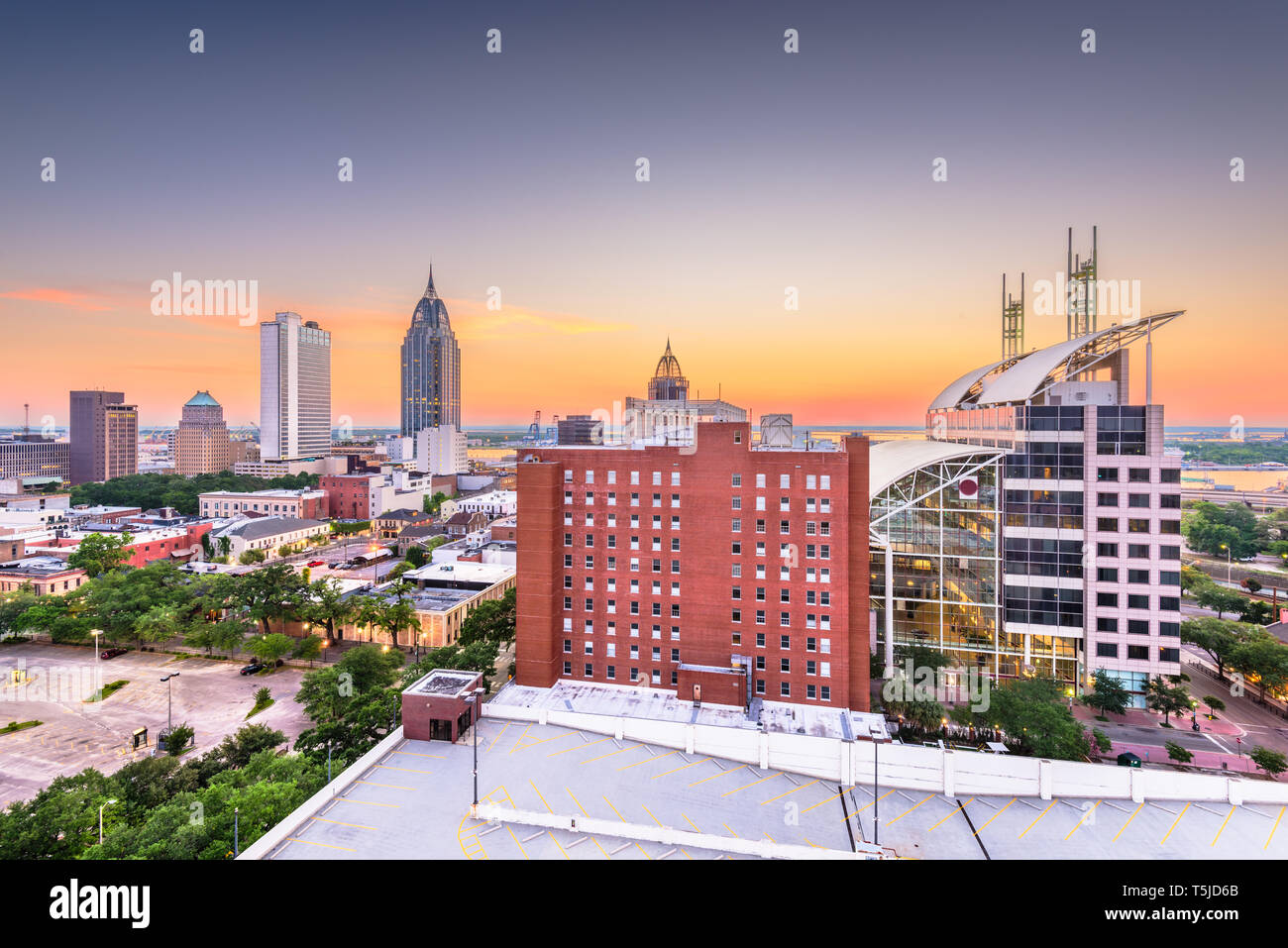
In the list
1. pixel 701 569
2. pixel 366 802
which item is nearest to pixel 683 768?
pixel 701 569

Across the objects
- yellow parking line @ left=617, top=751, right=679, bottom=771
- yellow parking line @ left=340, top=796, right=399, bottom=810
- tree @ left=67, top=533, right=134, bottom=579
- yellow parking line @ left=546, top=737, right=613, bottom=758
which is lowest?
yellow parking line @ left=617, top=751, right=679, bottom=771

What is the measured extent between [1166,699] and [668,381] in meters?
91.6

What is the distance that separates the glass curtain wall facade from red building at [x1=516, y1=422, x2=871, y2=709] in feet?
32.7

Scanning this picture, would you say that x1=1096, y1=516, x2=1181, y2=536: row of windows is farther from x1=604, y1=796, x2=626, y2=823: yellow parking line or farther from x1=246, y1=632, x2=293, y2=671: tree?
x1=246, y1=632, x2=293, y2=671: tree

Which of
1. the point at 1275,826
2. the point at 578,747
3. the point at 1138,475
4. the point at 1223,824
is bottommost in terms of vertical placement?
the point at 578,747

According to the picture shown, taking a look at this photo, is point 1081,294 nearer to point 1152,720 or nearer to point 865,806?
point 1152,720

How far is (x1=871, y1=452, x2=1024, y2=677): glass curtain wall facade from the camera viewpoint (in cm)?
4997

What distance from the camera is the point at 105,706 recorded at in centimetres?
5100

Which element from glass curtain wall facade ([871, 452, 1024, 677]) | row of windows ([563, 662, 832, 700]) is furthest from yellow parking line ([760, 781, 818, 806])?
glass curtain wall facade ([871, 452, 1024, 677])

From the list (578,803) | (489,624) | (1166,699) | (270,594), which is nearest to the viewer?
(578,803)

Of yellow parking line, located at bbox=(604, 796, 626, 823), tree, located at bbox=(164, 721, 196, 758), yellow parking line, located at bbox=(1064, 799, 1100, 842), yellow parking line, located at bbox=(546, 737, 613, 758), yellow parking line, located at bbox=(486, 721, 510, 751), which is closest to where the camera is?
yellow parking line, located at bbox=(1064, 799, 1100, 842)

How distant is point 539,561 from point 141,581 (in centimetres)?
5824

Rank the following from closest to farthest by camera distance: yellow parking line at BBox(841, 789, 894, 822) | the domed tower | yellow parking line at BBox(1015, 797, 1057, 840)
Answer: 1. yellow parking line at BBox(1015, 797, 1057, 840)
2. yellow parking line at BBox(841, 789, 894, 822)
3. the domed tower
